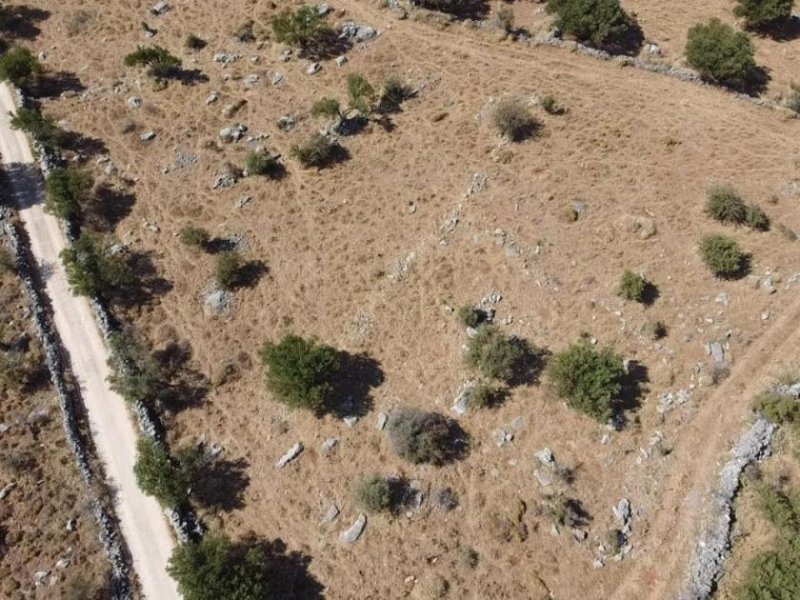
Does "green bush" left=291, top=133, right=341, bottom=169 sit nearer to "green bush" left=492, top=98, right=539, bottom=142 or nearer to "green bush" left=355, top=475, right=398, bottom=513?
"green bush" left=492, top=98, right=539, bottom=142

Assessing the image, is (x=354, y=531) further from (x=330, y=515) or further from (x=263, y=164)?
(x=263, y=164)

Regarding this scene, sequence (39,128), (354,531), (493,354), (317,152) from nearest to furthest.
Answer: (354,531), (493,354), (317,152), (39,128)

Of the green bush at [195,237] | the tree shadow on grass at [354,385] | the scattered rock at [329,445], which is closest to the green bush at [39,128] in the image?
the green bush at [195,237]

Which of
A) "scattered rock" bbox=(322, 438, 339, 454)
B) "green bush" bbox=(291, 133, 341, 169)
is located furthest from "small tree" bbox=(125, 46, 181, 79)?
"scattered rock" bbox=(322, 438, 339, 454)

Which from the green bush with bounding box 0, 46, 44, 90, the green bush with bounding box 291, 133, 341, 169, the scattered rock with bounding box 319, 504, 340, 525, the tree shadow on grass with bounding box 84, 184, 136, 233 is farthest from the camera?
the green bush with bounding box 0, 46, 44, 90

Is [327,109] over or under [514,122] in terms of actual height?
under

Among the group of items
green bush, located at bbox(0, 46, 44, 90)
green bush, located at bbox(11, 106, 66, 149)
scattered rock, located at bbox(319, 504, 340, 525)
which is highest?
green bush, located at bbox(0, 46, 44, 90)

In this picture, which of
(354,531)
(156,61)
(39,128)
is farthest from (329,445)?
(156,61)

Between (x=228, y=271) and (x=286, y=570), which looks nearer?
(x=286, y=570)
